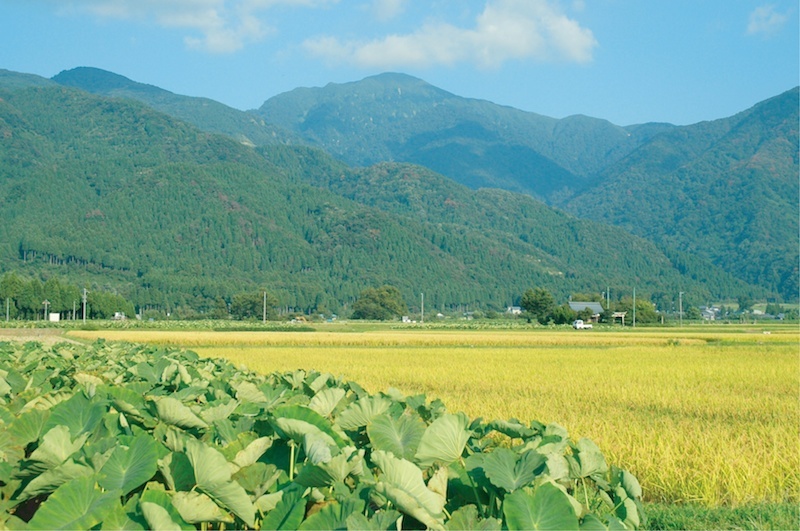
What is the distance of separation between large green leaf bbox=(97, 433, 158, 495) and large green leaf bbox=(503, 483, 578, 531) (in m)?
1.33

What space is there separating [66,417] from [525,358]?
1063 inches

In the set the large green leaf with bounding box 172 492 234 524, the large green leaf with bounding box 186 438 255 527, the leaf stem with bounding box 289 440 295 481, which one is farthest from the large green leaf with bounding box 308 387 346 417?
the large green leaf with bounding box 172 492 234 524

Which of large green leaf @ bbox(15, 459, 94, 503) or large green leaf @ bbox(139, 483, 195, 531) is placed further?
large green leaf @ bbox(15, 459, 94, 503)

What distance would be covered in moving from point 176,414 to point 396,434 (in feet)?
4.28

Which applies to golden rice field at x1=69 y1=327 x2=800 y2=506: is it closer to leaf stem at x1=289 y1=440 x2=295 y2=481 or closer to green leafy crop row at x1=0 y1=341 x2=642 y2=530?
green leafy crop row at x1=0 y1=341 x2=642 y2=530

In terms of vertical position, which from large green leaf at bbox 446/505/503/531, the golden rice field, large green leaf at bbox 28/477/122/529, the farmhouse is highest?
large green leaf at bbox 28/477/122/529

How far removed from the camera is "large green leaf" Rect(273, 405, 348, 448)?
11.9 feet

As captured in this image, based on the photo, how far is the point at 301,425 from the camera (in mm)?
3631

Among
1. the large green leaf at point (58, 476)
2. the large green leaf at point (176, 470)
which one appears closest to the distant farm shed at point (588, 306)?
the large green leaf at point (176, 470)

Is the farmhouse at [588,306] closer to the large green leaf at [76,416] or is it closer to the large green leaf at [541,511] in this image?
the large green leaf at [76,416]

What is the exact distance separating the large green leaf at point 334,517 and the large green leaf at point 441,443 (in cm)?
111

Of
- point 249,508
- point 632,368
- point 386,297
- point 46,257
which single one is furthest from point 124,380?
point 46,257

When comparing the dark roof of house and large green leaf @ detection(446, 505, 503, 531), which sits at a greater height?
large green leaf @ detection(446, 505, 503, 531)

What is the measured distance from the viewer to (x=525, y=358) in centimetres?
3023
